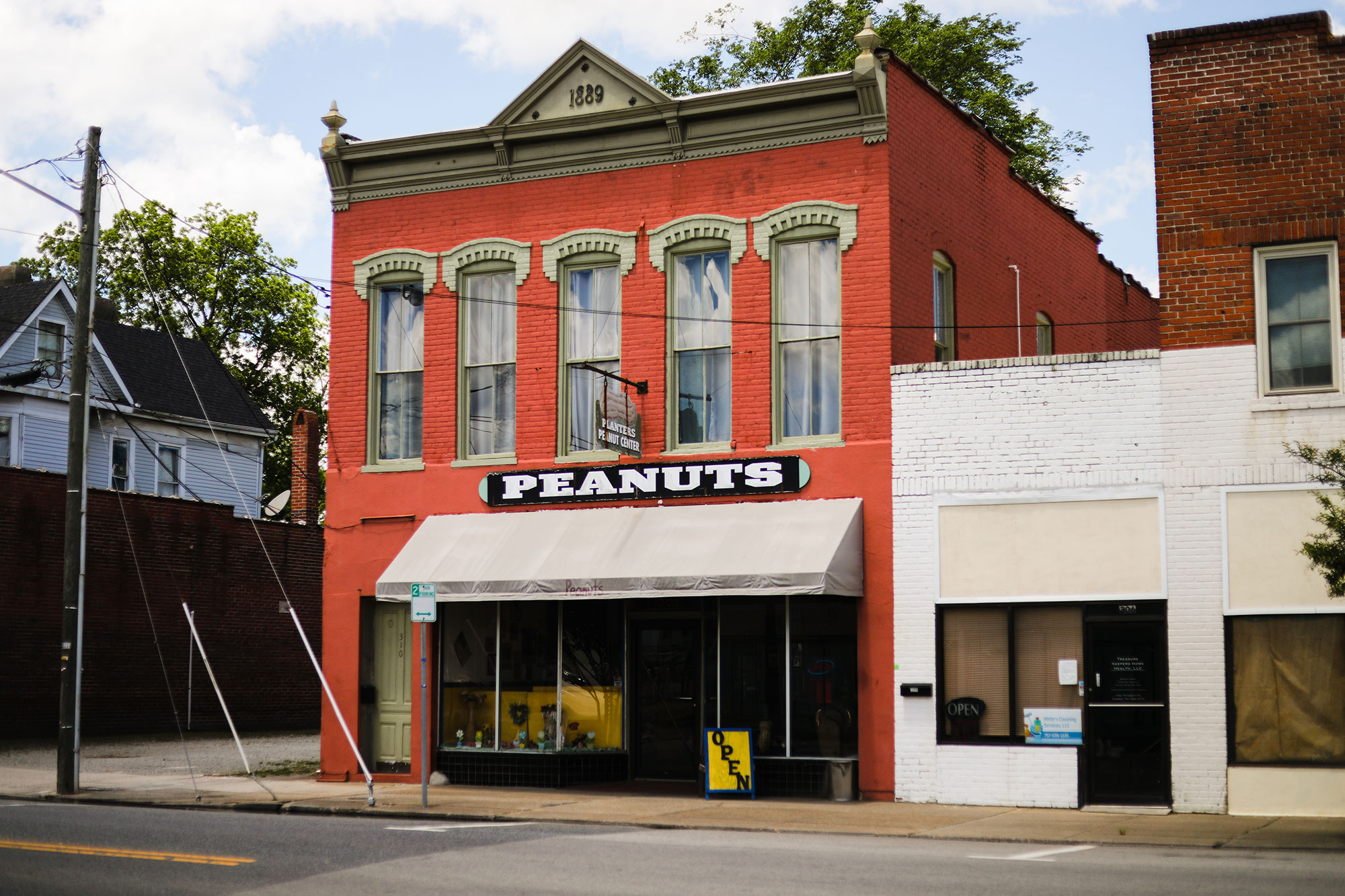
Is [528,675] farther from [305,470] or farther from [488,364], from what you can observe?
[305,470]

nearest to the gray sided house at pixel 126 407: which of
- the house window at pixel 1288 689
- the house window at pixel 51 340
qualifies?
the house window at pixel 51 340

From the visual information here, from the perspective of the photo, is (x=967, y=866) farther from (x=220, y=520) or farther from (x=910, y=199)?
(x=220, y=520)

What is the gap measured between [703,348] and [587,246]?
6.75 feet

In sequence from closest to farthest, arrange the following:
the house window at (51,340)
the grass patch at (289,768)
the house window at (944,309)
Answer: the house window at (944,309) → the grass patch at (289,768) → the house window at (51,340)

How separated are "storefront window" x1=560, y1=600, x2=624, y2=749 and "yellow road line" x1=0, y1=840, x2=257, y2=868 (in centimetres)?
712

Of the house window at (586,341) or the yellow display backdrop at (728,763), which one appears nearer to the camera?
the yellow display backdrop at (728,763)

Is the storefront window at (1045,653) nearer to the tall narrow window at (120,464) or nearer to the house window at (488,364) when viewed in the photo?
the house window at (488,364)

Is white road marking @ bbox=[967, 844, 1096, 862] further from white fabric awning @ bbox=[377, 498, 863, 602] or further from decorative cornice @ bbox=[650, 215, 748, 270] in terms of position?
decorative cornice @ bbox=[650, 215, 748, 270]

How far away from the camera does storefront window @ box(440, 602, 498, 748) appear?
1895cm

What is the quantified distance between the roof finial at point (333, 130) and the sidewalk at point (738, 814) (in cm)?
859

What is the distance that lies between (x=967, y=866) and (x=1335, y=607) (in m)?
6.13

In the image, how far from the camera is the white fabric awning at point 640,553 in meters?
16.4

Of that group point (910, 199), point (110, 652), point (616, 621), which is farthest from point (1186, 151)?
point (110, 652)

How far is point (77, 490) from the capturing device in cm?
1898
